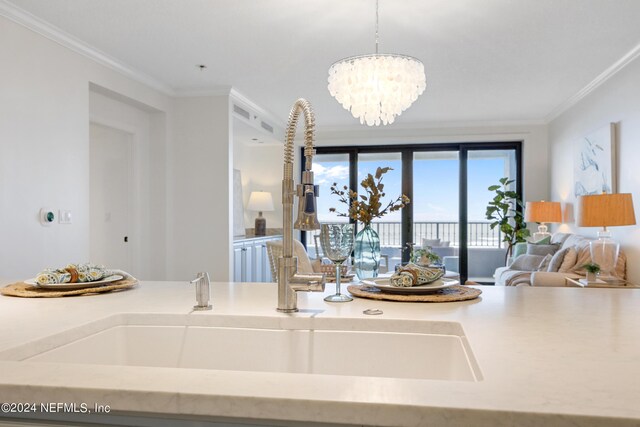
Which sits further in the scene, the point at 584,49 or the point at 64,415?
the point at 584,49

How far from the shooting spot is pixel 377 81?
127 inches

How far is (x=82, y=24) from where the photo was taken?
368 cm

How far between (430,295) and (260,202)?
6.30 m

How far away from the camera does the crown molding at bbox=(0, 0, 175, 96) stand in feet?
11.1

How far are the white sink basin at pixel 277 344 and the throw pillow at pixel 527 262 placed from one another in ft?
16.1

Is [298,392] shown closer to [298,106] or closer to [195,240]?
[298,106]

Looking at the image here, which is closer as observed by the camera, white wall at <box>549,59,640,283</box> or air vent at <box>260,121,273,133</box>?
white wall at <box>549,59,640,283</box>

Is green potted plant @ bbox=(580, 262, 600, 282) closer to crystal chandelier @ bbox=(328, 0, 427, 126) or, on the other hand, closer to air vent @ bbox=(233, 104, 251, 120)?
crystal chandelier @ bbox=(328, 0, 427, 126)

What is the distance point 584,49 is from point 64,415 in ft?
15.2

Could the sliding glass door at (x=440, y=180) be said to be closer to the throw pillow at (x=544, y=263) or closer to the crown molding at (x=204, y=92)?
the throw pillow at (x=544, y=263)

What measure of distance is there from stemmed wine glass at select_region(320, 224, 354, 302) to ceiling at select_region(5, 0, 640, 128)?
2.30 meters

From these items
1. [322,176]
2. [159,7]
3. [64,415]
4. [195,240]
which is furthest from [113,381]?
[322,176]

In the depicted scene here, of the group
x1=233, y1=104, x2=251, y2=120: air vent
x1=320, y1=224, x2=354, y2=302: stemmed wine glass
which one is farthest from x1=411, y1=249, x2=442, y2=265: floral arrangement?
x1=320, y1=224, x2=354, y2=302: stemmed wine glass

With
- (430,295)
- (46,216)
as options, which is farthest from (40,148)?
(430,295)
